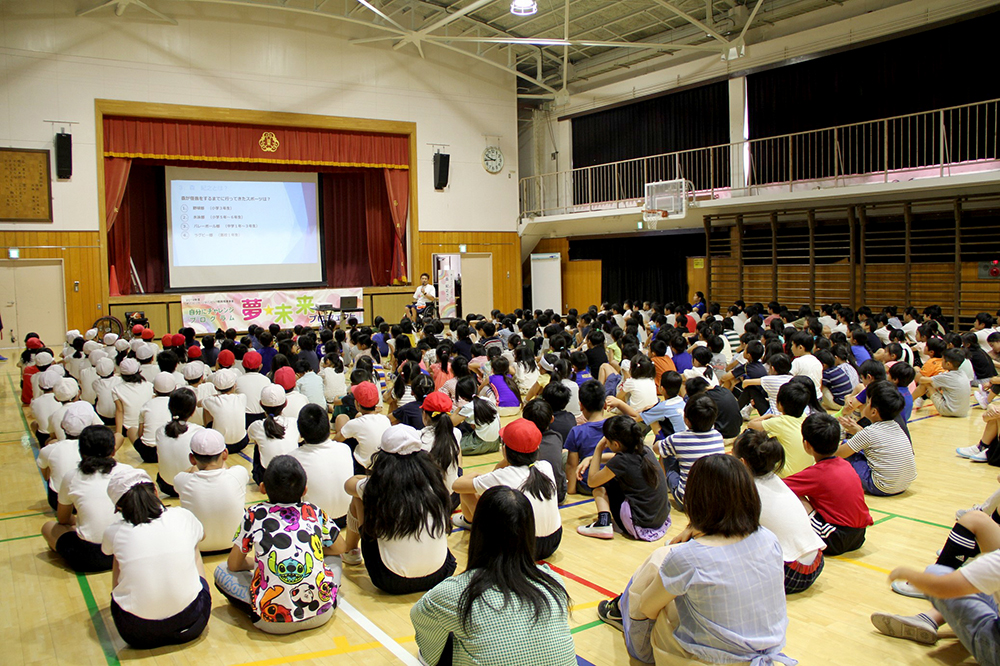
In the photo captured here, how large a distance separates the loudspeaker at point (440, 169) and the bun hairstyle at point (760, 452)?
15.6 meters

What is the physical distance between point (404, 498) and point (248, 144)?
14.5m

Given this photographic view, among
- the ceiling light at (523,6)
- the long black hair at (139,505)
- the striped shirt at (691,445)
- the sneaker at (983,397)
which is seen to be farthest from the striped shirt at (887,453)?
the ceiling light at (523,6)

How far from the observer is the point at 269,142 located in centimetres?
1642

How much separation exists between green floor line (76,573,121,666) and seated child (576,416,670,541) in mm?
2667

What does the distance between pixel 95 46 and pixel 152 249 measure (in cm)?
447

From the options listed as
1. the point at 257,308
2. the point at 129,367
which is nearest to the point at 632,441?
the point at 129,367

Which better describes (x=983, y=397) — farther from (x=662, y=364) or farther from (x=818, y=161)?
(x=818, y=161)

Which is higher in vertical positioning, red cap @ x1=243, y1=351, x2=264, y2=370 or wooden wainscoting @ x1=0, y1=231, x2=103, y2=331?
wooden wainscoting @ x1=0, y1=231, x2=103, y2=331

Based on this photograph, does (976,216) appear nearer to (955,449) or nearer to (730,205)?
(730,205)

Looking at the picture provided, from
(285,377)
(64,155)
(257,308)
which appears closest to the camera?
(285,377)

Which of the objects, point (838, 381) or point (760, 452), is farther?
point (838, 381)

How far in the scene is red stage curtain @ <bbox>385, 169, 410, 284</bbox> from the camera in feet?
59.5

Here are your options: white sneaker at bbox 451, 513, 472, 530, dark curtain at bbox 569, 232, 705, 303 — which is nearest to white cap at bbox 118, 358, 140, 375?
white sneaker at bbox 451, 513, 472, 530

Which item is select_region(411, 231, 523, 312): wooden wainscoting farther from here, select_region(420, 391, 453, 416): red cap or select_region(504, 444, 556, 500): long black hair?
select_region(504, 444, 556, 500): long black hair
